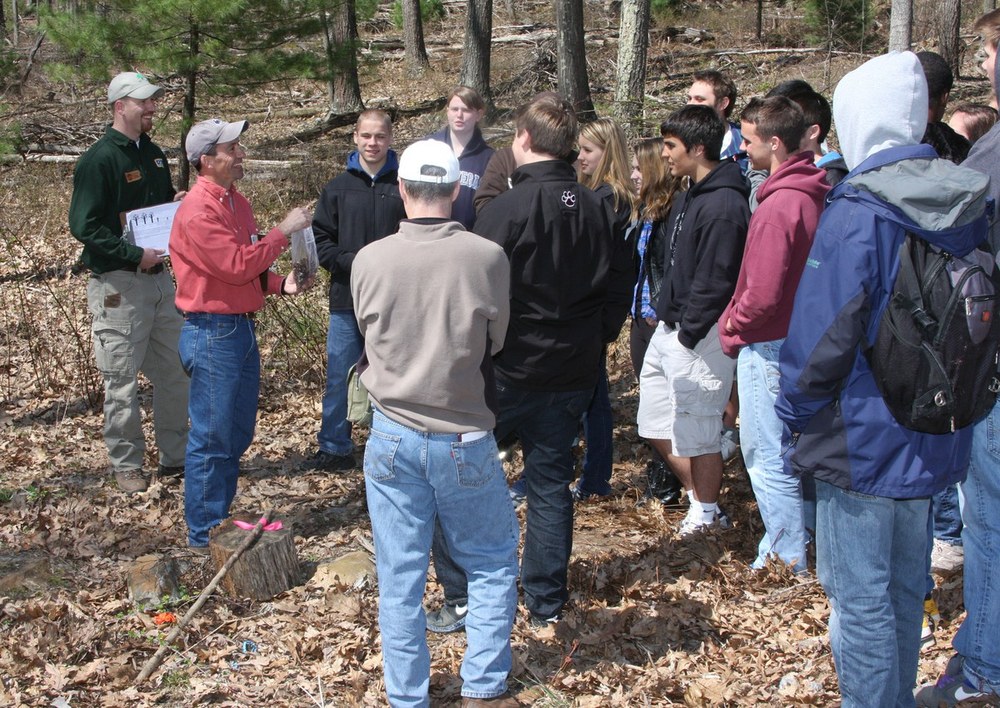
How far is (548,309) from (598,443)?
1969 mm

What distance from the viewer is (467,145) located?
6.51 metres

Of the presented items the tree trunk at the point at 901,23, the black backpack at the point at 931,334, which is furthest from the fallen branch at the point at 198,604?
the tree trunk at the point at 901,23

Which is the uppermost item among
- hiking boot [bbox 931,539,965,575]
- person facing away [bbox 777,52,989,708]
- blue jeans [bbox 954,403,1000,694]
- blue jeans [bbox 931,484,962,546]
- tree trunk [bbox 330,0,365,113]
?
tree trunk [bbox 330,0,365,113]

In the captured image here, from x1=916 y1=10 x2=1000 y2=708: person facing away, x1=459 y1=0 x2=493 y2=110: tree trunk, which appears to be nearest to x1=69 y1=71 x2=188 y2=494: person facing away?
x1=916 y1=10 x2=1000 y2=708: person facing away

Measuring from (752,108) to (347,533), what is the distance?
10.9ft

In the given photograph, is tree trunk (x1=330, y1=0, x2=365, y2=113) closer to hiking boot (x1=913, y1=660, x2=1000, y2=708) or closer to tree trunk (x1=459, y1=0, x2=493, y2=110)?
tree trunk (x1=459, y1=0, x2=493, y2=110)

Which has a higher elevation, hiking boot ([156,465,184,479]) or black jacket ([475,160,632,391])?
black jacket ([475,160,632,391])

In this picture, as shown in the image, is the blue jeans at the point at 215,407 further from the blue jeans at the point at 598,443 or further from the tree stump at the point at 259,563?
the blue jeans at the point at 598,443

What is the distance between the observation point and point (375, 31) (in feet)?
90.5

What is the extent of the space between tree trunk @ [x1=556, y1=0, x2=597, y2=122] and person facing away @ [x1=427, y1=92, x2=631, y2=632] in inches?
378

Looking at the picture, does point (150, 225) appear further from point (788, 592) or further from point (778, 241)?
point (788, 592)

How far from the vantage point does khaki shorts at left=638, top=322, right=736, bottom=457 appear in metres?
4.99

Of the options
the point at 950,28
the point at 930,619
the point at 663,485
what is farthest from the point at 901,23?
the point at 930,619

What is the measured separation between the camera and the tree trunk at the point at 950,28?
15500 mm
